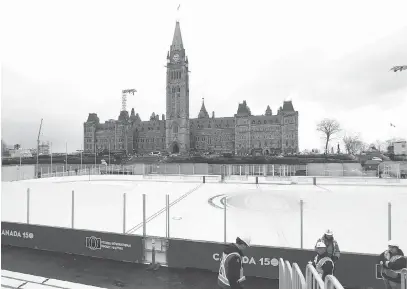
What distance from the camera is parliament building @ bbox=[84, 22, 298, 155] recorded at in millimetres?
107250

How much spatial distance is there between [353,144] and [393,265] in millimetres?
97585

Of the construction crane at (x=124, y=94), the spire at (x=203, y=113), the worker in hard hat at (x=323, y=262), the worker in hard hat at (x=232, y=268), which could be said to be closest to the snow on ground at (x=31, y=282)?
the worker in hard hat at (x=232, y=268)

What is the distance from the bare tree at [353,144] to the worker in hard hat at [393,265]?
3729 inches

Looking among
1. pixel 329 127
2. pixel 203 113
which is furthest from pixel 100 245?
pixel 203 113

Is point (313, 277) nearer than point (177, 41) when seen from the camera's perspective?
Yes

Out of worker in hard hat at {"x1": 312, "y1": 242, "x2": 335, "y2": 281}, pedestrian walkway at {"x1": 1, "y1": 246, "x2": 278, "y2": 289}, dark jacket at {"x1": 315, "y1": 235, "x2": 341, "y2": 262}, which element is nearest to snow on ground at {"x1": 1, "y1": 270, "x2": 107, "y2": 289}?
pedestrian walkway at {"x1": 1, "y1": 246, "x2": 278, "y2": 289}

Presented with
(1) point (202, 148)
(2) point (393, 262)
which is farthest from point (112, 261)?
(1) point (202, 148)

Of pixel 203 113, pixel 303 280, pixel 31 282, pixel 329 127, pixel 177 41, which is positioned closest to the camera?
pixel 303 280

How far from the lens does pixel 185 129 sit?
11200cm

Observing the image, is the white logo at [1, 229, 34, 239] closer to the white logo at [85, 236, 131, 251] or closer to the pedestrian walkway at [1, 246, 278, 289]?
the pedestrian walkway at [1, 246, 278, 289]

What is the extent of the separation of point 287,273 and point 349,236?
4.47m

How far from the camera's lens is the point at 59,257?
8.41 meters

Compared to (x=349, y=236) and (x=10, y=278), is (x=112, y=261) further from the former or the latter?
(x=349, y=236)

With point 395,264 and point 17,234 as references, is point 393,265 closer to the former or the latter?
point 395,264
